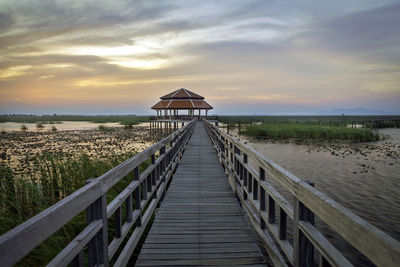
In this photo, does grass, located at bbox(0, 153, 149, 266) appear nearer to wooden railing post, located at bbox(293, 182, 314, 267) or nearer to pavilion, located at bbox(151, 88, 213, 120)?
wooden railing post, located at bbox(293, 182, 314, 267)

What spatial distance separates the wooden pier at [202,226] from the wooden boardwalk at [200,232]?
0.01 metres

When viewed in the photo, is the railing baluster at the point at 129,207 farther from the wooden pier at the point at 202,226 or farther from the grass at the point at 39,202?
the grass at the point at 39,202

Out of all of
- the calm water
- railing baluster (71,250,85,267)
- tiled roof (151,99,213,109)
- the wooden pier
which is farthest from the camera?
tiled roof (151,99,213,109)

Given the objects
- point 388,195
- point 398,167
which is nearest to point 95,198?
point 388,195

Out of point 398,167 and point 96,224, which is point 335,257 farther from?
point 398,167

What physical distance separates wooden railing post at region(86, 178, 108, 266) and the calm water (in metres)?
5.05

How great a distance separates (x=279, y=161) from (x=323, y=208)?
13608mm

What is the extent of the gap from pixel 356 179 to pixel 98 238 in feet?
36.9

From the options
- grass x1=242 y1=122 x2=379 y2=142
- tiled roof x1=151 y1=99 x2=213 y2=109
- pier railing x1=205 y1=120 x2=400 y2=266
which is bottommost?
grass x1=242 y1=122 x2=379 y2=142

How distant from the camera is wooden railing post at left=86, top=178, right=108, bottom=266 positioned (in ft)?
6.52

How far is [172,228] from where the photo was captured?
3.90m

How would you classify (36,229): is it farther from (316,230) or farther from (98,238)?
(316,230)

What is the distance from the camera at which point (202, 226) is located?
3949mm

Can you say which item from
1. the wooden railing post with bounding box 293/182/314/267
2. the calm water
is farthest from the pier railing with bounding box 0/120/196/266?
the calm water
